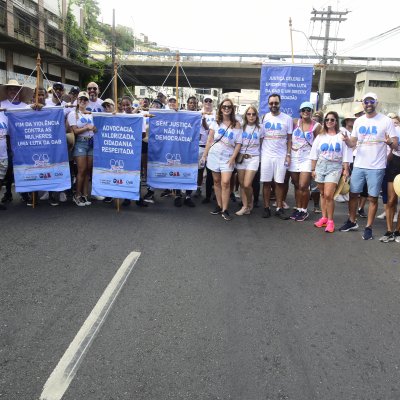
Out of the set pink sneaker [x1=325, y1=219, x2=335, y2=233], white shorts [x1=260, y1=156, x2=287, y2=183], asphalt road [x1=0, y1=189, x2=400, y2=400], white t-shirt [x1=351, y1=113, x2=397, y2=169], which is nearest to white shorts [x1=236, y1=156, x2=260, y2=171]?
white shorts [x1=260, y1=156, x2=287, y2=183]

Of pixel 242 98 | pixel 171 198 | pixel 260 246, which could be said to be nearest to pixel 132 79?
pixel 171 198

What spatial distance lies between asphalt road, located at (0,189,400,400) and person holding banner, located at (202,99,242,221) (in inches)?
43.0

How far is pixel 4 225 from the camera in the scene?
6160mm

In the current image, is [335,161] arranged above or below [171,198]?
above

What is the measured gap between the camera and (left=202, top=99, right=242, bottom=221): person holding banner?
23.5 feet

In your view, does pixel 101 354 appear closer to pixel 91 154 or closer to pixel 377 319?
pixel 377 319

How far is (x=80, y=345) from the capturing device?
10.1ft

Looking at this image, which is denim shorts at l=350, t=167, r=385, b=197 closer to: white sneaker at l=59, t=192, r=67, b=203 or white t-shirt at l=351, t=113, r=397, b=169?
white t-shirt at l=351, t=113, r=397, b=169

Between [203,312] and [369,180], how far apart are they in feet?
12.4

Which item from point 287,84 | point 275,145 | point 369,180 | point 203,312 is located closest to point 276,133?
point 275,145

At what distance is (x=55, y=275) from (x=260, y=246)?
2692 millimetres

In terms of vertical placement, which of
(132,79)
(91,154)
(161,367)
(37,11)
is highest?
(37,11)

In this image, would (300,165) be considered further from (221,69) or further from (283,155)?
(221,69)

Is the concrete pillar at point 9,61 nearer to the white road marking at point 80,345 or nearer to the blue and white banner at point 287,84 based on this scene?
the blue and white banner at point 287,84
